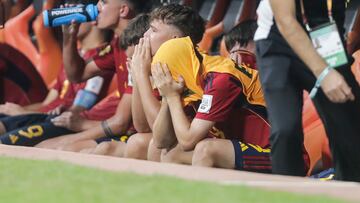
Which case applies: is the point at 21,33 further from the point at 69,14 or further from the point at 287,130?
the point at 287,130

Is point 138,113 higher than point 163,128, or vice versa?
point 163,128

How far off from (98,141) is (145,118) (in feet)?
3.50

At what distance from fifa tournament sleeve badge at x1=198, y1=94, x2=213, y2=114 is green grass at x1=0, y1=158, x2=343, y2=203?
84 cm

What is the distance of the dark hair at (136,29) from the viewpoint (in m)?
5.98

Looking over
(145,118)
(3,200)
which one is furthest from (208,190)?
(145,118)

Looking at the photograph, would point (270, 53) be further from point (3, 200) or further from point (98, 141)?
point (98, 141)

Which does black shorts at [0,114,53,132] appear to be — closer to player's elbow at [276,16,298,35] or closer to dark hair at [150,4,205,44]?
dark hair at [150,4,205,44]

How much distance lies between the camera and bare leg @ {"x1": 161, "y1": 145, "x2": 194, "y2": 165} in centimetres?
518

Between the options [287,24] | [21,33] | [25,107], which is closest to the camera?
[287,24]

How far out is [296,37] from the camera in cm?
425

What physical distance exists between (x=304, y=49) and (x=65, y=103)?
396 cm

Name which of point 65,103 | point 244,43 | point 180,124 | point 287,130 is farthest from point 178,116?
point 65,103

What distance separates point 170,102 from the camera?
5074mm

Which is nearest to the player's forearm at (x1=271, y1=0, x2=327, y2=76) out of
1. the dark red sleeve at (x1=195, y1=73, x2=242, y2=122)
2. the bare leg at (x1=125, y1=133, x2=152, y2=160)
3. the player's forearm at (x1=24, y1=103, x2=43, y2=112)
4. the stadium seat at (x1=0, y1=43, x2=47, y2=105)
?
the dark red sleeve at (x1=195, y1=73, x2=242, y2=122)
